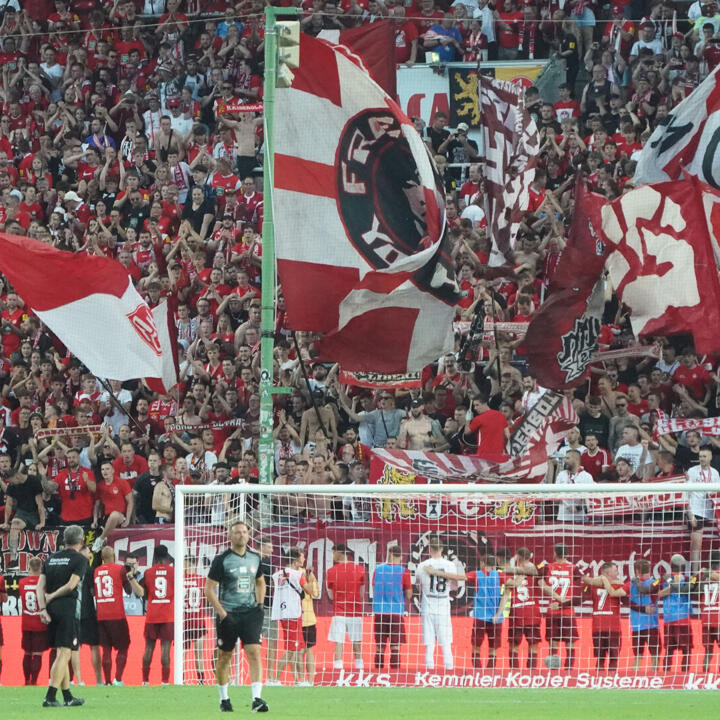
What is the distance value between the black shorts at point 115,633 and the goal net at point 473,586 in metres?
1.34

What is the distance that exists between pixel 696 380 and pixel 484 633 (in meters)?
4.16

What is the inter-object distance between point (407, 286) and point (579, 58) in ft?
31.7

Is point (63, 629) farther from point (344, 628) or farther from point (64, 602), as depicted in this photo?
point (344, 628)

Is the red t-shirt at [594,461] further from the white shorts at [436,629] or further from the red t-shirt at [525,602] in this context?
the white shorts at [436,629]

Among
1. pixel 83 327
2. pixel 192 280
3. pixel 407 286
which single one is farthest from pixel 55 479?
pixel 407 286

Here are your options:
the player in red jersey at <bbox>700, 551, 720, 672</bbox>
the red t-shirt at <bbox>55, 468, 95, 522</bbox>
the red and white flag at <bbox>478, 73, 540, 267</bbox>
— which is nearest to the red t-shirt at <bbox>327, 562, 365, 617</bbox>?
the player in red jersey at <bbox>700, 551, 720, 672</bbox>

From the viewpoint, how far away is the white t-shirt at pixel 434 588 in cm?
1634

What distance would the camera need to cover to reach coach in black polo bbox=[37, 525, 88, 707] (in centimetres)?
1473

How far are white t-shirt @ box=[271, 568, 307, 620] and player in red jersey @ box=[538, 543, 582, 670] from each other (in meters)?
2.29

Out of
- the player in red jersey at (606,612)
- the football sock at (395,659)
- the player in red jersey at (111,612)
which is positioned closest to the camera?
the football sock at (395,659)

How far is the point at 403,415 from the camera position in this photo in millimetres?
19297

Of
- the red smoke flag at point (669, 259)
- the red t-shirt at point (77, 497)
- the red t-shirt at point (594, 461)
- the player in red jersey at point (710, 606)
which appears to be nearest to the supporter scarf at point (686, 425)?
the red t-shirt at point (594, 461)

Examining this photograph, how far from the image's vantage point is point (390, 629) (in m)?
16.2

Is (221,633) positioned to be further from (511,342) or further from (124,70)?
(124,70)
